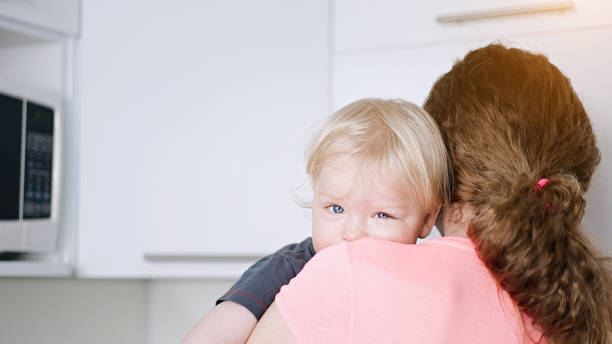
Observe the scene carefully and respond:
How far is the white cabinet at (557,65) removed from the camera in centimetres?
123

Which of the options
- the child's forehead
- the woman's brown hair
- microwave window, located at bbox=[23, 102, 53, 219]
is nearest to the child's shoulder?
the child's forehead

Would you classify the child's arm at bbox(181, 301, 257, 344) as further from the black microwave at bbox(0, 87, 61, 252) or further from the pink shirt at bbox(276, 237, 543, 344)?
the black microwave at bbox(0, 87, 61, 252)

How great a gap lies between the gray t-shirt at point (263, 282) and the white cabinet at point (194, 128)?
1.71 ft

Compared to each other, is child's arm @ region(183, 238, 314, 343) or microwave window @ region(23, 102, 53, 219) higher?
microwave window @ region(23, 102, 53, 219)

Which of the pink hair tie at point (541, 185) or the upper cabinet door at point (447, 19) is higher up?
the upper cabinet door at point (447, 19)

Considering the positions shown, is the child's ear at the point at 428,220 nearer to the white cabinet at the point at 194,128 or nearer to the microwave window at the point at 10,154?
the white cabinet at the point at 194,128

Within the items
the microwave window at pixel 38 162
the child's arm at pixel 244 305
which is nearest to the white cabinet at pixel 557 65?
the child's arm at pixel 244 305

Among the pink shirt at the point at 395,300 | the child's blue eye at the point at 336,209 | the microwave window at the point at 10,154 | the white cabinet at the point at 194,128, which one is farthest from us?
the white cabinet at the point at 194,128

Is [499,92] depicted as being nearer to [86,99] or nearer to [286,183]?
[286,183]

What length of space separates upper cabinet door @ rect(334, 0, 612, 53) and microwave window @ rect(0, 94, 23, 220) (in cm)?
64

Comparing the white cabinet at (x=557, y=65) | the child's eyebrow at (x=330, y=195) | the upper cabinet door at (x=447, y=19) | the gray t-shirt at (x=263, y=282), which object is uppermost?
the upper cabinet door at (x=447, y=19)

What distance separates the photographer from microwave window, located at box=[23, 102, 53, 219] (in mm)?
1408

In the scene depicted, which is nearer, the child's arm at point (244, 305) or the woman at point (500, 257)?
the woman at point (500, 257)

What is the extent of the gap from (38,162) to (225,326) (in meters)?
0.77
